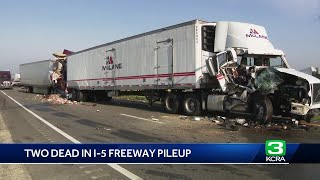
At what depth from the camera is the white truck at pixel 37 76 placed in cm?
4102

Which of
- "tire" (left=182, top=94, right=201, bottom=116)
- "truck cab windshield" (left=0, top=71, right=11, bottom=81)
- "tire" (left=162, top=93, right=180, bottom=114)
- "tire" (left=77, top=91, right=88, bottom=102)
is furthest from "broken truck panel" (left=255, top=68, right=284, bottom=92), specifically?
"truck cab windshield" (left=0, top=71, right=11, bottom=81)

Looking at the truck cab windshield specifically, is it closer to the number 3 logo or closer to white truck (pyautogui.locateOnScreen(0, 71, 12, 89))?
Answer: white truck (pyautogui.locateOnScreen(0, 71, 12, 89))

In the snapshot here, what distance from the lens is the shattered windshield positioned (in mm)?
15633

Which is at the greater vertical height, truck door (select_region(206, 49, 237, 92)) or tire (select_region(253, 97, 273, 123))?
truck door (select_region(206, 49, 237, 92))

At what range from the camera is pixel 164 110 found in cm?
1964

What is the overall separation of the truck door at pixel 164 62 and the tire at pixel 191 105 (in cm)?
108

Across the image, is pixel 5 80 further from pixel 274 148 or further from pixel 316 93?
pixel 274 148

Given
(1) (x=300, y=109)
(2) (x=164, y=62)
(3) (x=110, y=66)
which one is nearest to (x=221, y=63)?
(2) (x=164, y=62)

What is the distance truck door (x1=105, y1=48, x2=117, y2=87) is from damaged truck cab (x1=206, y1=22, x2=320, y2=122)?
338 inches

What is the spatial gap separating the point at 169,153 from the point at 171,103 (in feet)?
47.9

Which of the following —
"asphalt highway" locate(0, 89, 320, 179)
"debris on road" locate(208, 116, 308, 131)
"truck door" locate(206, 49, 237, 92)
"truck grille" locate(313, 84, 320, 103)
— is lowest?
"asphalt highway" locate(0, 89, 320, 179)

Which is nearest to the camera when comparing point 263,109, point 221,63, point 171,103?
point 263,109

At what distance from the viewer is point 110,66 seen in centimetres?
2448

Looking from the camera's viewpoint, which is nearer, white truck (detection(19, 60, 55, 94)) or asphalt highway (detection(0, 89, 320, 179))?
asphalt highway (detection(0, 89, 320, 179))
